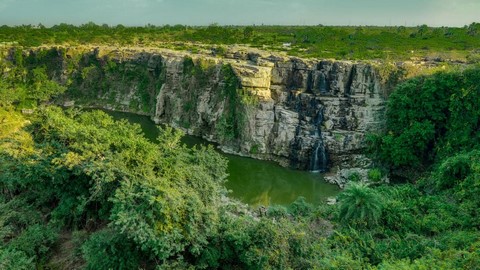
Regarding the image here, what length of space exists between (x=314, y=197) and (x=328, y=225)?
888cm

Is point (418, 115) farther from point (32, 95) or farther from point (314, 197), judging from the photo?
point (32, 95)

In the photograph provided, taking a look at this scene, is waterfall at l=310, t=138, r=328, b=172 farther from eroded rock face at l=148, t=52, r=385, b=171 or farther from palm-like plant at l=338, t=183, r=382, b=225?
palm-like plant at l=338, t=183, r=382, b=225

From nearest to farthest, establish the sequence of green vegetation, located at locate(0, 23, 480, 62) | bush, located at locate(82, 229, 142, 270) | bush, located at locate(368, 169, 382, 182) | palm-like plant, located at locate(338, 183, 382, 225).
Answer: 1. bush, located at locate(82, 229, 142, 270)
2. palm-like plant, located at locate(338, 183, 382, 225)
3. bush, located at locate(368, 169, 382, 182)
4. green vegetation, located at locate(0, 23, 480, 62)

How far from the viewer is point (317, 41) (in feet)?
182

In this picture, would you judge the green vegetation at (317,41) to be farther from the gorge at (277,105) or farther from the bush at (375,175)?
the bush at (375,175)

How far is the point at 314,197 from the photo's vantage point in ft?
93.4

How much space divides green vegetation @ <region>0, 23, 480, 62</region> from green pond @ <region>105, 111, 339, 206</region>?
585 inches

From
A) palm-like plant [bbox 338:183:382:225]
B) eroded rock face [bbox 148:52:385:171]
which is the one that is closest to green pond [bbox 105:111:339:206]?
eroded rock face [bbox 148:52:385:171]

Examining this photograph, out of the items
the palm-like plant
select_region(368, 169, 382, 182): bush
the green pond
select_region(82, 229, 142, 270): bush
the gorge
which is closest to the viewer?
select_region(82, 229, 142, 270): bush

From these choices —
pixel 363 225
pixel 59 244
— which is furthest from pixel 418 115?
pixel 59 244

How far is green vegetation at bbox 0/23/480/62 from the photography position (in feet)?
141

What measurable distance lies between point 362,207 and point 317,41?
134ft

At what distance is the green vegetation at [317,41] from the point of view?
4300 cm

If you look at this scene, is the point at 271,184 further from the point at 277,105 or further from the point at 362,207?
the point at 362,207
